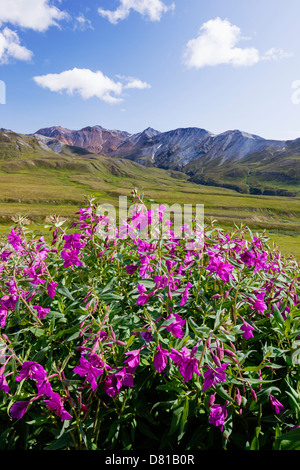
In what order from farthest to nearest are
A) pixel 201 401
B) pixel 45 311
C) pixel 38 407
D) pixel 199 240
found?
pixel 199 240 → pixel 45 311 → pixel 38 407 → pixel 201 401

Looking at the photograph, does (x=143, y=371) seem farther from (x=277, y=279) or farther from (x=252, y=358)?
(x=277, y=279)

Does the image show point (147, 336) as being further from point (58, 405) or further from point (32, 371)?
point (32, 371)

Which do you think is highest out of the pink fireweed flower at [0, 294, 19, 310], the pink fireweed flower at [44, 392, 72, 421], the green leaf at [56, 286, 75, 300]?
the green leaf at [56, 286, 75, 300]

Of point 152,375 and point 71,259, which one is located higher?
point 71,259

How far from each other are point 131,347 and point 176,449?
1.09m

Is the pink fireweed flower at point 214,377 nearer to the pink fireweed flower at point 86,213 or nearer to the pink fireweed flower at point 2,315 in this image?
the pink fireweed flower at point 2,315

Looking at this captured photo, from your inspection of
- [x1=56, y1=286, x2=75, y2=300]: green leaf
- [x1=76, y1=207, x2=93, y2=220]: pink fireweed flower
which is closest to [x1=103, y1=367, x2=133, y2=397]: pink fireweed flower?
[x1=56, y1=286, x2=75, y2=300]: green leaf

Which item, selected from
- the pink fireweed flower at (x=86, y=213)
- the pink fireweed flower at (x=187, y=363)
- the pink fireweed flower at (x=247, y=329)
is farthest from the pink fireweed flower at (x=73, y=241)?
the pink fireweed flower at (x=247, y=329)

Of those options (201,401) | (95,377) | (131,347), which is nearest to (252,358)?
(201,401)

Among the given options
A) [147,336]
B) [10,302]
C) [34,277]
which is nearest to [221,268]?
[147,336]

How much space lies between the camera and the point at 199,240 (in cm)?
368

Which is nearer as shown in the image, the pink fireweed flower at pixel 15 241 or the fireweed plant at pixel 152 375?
the fireweed plant at pixel 152 375

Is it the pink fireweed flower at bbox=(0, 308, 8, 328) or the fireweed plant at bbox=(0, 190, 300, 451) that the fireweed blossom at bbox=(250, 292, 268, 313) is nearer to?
the fireweed plant at bbox=(0, 190, 300, 451)
